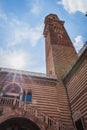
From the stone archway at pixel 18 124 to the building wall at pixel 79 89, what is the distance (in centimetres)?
387

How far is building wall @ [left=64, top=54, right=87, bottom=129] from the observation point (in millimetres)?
11625

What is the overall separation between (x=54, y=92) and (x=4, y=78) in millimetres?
5567

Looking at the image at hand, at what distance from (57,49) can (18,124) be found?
1441 centimetres

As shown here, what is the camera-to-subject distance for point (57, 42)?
25.0 metres

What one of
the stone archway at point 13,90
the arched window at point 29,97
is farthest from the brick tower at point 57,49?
the stone archway at point 13,90

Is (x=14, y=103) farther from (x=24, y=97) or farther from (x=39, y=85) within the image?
(x=39, y=85)

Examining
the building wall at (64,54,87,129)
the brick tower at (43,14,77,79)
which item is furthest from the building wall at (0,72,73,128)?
the brick tower at (43,14,77,79)

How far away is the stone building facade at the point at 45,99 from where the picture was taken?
11.0m

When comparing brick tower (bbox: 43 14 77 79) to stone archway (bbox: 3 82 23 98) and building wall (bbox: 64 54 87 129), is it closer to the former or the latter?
building wall (bbox: 64 54 87 129)

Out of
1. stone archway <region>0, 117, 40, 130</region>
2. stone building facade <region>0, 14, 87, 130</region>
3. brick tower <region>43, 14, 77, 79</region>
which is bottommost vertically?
stone archway <region>0, 117, 40, 130</region>

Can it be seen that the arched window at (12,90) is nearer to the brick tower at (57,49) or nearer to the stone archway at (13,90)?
the stone archway at (13,90)

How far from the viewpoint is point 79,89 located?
12.8m

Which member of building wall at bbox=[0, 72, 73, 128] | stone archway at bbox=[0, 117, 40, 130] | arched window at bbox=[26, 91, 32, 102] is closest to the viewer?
stone archway at bbox=[0, 117, 40, 130]

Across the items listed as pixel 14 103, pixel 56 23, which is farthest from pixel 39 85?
pixel 56 23
